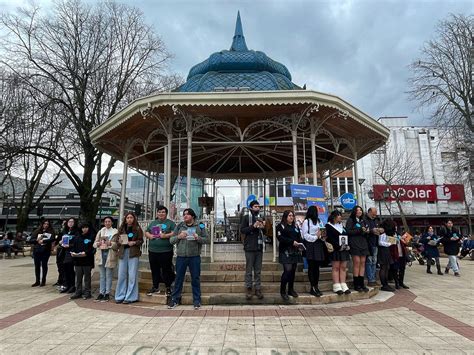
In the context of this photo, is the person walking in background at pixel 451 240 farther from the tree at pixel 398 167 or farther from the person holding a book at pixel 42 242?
the tree at pixel 398 167

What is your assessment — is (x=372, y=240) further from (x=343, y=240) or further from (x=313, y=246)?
(x=313, y=246)

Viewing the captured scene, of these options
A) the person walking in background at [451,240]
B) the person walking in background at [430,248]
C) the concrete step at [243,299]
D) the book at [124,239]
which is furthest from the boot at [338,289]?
the person walking in background at [430,248]

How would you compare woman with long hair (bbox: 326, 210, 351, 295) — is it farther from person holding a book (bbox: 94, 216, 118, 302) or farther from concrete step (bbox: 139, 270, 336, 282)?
person holding a book (bbox: 94, 216, 118, 302)

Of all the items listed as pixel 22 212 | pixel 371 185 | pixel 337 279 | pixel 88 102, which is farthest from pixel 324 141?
pixel 371 185

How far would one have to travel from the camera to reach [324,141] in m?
10.1

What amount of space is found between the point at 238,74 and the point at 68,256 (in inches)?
282

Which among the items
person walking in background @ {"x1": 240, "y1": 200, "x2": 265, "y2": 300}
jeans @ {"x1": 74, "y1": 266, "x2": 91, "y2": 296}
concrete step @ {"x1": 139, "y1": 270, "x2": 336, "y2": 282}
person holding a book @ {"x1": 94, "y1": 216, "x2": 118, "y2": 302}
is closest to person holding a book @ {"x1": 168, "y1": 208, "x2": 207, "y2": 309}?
person walking in background @ {"x1": 240, "y1": 200, "x2": 265, "y2": 300}

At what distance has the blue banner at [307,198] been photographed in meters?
6.87

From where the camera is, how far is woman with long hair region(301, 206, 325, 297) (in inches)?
230

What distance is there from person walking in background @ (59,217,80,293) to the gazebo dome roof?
17.4 ft

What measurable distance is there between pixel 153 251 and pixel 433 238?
10406 millimetres

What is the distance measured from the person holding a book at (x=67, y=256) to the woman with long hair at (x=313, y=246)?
5.10 m

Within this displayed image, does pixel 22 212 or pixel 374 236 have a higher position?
pixel 22 212

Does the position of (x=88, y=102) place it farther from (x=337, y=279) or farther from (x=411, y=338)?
(x=411, y=338)
